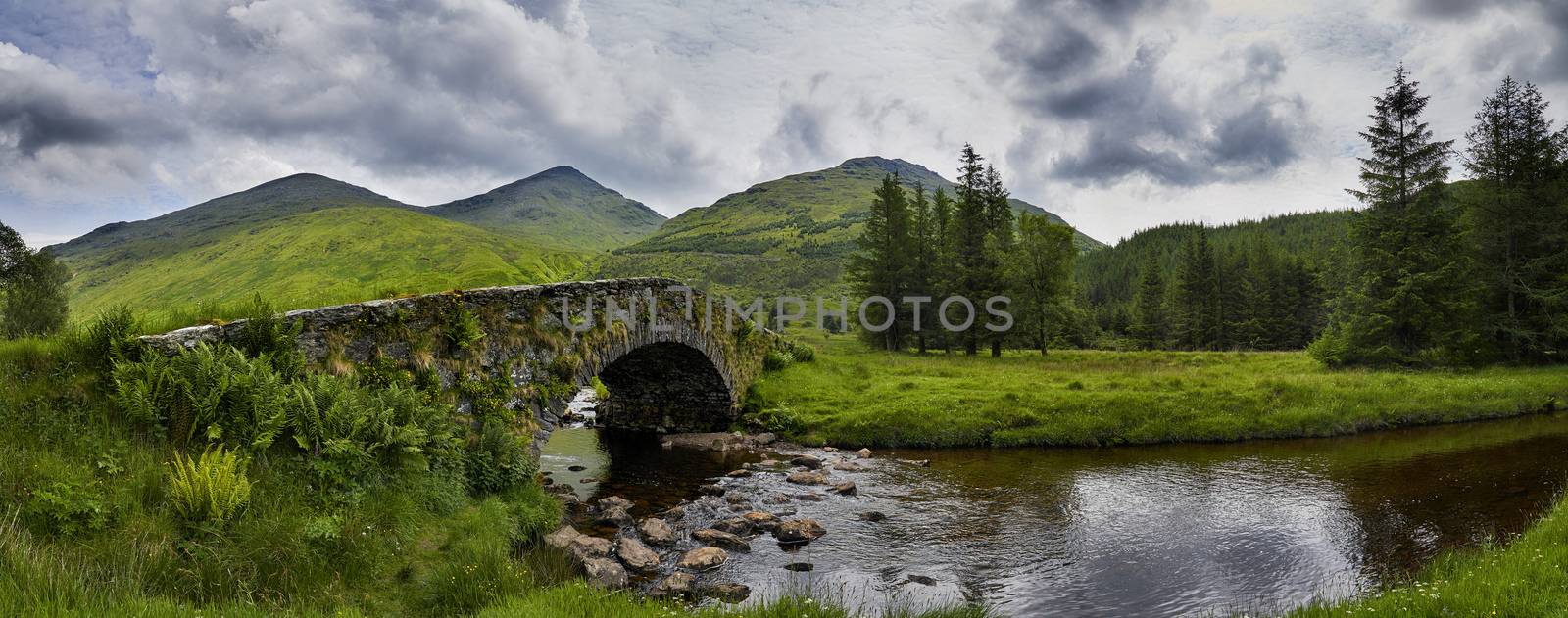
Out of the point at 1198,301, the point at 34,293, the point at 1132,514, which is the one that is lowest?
the point at 1132,514

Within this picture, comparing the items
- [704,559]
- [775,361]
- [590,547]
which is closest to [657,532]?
[590,547]

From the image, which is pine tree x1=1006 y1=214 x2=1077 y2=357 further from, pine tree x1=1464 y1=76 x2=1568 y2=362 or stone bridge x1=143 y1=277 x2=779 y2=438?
stone bridge x1=143 y1=277 x2=779 y2=438

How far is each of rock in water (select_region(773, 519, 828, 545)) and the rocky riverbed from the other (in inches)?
0.8

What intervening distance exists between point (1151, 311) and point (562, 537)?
77.8m

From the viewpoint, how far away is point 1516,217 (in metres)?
34.7

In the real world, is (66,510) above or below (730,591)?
above

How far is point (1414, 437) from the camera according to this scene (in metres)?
22.0

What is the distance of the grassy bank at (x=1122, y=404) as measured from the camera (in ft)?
73.9

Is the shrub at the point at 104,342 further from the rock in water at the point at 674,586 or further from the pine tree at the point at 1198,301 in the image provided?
the pine tree at the point at 1198,301

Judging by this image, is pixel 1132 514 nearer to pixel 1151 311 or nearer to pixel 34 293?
pixel 1151 311

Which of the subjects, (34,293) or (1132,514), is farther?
(34,293)

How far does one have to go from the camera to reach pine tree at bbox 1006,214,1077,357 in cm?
4653

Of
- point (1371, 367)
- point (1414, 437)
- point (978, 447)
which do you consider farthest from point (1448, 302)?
point (978, 447)

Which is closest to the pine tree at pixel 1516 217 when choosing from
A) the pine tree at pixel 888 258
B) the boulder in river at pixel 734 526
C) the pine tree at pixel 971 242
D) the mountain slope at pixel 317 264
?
the pine tree at pixel 971 242
